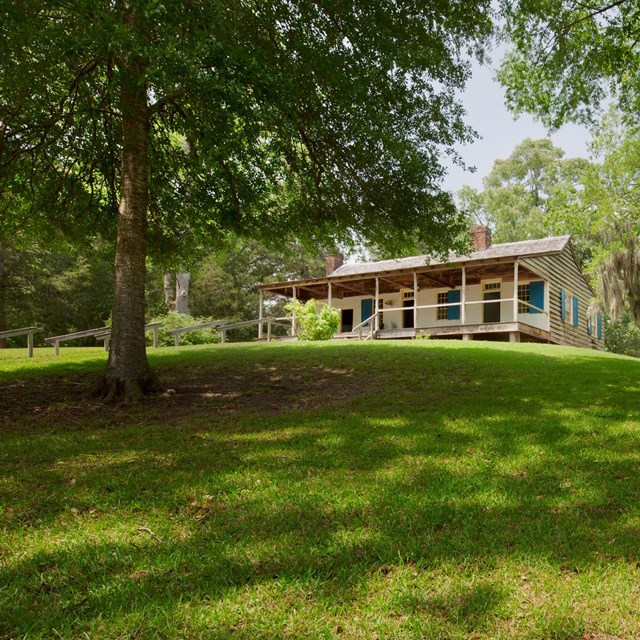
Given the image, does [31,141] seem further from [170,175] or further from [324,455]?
[324,455]

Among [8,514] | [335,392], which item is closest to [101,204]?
[335,392]

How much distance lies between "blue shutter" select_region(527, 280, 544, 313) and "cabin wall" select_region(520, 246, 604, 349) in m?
0.37

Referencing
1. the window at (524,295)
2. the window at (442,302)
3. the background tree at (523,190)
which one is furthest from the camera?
the background tree at (523,190)

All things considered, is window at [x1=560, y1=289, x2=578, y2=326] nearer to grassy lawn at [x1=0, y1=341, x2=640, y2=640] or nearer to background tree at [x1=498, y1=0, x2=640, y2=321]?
background tree at [x1=498, y1=0, x2=640, y2=321]

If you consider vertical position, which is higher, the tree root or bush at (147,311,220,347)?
bush at (147,311,220,347)

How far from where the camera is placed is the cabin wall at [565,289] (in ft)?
78.2

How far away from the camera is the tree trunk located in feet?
27.6

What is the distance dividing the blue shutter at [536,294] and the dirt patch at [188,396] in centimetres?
1578

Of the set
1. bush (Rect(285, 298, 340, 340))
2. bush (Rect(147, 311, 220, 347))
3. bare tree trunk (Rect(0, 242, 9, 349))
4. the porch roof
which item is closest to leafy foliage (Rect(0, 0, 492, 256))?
bush (Rect(285, 298, 340, 340))

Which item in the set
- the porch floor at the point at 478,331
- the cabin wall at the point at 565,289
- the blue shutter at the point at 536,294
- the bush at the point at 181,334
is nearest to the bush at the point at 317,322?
the porch floor at the point at 478,331

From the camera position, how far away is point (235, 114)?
23.4 feet

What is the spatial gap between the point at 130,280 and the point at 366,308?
835 inches

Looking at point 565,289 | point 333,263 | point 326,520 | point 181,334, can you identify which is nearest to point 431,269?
point 565,289

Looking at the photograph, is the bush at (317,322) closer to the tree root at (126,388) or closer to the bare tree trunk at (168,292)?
the tree root at (126,388)
